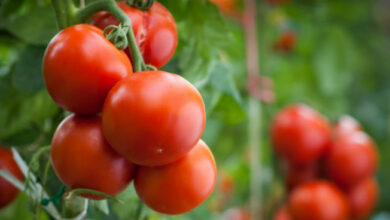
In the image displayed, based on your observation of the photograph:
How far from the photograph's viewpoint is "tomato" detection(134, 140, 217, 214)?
33 centimetres

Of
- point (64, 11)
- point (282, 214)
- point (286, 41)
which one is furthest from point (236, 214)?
point (64, 11)

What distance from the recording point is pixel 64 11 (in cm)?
36

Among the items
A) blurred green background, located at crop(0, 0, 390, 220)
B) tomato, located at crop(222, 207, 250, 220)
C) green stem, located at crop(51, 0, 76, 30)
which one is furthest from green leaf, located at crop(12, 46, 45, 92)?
tomato, located at crop(222, 207, 250, 220)

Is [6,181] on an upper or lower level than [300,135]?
upper

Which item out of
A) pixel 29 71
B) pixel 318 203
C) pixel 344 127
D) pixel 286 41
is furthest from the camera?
pixel 286 41

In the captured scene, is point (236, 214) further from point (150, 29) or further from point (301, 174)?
point (150, 29)

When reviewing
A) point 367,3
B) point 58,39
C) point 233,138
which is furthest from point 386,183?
point 58,39

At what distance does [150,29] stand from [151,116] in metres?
0.09

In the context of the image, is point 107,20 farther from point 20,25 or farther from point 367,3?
point 367,3

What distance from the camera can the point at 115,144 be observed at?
0.31m

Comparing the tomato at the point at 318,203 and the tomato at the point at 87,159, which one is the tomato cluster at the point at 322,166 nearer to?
the tomato at the point at 318,203

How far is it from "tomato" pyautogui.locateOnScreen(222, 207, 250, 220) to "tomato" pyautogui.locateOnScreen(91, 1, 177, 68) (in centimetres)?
80

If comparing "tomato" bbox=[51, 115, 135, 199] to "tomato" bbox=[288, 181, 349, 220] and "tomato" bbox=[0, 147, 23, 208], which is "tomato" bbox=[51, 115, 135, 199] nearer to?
"tomato" bbox=[0, 147, 23, 208]

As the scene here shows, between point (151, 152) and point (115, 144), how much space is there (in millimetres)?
25
